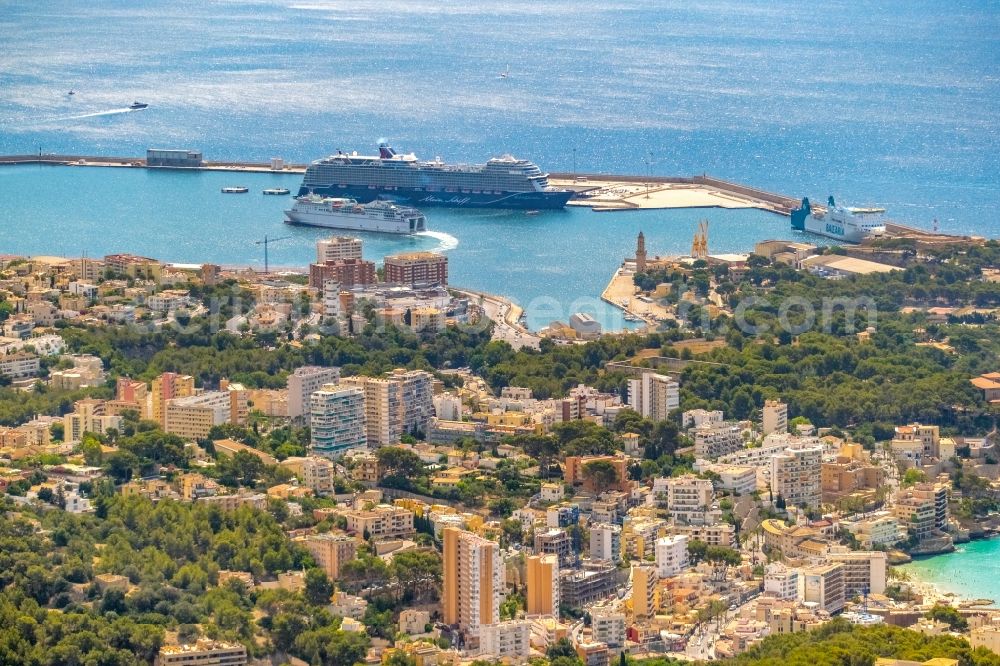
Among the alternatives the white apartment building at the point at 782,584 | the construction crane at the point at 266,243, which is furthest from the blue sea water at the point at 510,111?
the white apartment building at the point at 782,584

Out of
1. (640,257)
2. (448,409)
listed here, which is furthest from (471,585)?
(640,257)

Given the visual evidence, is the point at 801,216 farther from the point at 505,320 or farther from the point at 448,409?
the point at 448,409

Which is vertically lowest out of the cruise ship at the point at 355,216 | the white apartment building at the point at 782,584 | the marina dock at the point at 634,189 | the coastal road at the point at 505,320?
the white apartment building at the point at 782,584

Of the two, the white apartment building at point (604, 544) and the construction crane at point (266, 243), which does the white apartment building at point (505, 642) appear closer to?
the white apartment building at point (604, 544)

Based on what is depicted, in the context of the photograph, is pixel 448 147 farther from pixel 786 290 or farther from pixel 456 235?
pixel 786 290

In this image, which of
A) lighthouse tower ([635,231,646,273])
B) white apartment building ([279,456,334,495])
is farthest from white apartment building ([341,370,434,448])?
lighthouse tower ([635,231,646,273])

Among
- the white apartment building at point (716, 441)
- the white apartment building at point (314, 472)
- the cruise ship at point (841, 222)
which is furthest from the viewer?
the cruise ship at point (841, 222)

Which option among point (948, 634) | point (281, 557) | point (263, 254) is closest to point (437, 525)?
point (281, 557)
